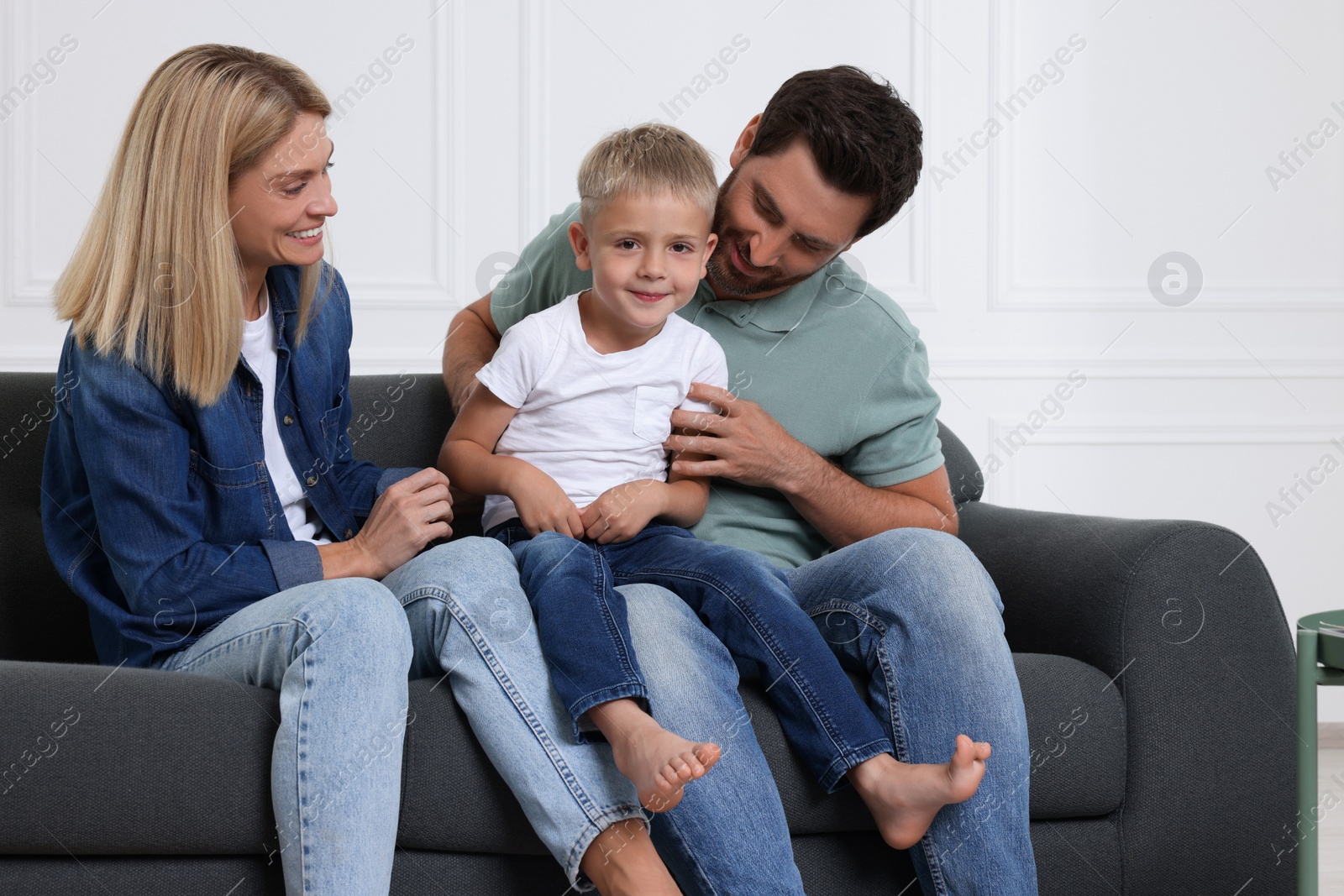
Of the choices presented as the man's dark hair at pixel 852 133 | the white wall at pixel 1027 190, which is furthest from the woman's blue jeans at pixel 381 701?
the white wall at pixel 1027 190

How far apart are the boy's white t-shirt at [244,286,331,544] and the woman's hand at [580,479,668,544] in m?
0.34

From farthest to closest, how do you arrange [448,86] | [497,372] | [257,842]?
[448,86] → [497,372] → [257,842]

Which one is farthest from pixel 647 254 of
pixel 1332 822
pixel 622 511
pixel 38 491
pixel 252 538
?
pixel 1332 822

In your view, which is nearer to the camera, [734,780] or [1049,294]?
[734,780]

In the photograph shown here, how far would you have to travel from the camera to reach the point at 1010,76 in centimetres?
277

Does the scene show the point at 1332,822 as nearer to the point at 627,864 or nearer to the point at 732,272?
the point at 732,272

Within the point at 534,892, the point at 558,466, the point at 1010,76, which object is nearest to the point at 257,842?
the point at 534,892

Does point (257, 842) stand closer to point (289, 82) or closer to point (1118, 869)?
point (289, 82)

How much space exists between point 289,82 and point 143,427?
0.42m

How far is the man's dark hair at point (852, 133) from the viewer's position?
162 centimetres

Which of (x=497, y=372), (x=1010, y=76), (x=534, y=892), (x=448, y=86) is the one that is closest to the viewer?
(x=534, y=892)

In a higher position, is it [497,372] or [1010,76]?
[1010,76]

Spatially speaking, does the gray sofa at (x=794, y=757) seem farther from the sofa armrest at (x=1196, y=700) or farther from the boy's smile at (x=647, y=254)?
the boy's smile at (x=647, y=254)

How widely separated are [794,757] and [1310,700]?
0.52 m
